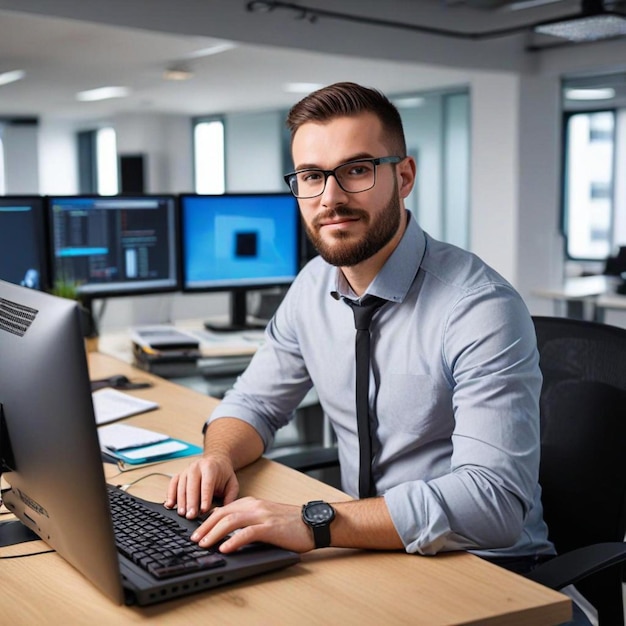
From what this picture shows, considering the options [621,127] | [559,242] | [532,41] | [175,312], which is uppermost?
[532,41]

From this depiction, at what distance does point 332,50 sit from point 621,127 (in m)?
3.95

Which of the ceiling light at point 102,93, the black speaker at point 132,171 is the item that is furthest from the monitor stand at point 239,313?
the black speaker at point 132,171

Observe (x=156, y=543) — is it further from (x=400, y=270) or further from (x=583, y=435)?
(x=583, y=435)

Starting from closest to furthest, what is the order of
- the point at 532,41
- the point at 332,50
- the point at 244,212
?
the point at 244,212, the point at 332,50, the point at 532,41

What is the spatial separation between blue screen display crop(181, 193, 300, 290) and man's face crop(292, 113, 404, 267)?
178 centimetres

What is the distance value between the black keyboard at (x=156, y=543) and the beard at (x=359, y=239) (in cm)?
56

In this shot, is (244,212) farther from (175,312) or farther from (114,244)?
(175,312)

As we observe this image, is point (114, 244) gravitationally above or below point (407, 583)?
above

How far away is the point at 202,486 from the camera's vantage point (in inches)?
54.9

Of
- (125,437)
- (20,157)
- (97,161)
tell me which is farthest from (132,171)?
(125,437)

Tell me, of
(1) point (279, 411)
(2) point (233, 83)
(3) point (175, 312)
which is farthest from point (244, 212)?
(2) point (233, 83)

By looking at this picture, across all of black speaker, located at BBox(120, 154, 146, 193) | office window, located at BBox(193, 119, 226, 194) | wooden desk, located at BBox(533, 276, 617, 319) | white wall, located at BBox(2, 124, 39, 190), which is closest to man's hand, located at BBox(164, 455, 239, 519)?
wooden desk, located at BBox(533, 276, 617, 319)

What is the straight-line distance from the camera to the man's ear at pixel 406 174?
1598mm

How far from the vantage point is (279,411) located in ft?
5.94
